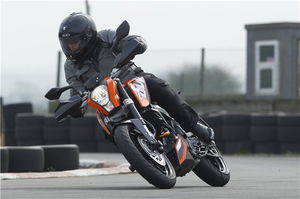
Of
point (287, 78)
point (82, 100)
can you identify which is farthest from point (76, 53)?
point (287, 78)

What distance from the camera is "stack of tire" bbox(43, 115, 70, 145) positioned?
1850cm

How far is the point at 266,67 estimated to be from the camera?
82.0 ft

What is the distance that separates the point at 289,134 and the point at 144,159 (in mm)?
9387

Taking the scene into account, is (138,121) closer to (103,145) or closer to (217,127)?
(217,127)

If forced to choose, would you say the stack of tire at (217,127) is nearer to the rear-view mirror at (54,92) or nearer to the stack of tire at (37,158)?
the stack of tire at (37,158)

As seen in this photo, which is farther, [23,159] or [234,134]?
[234,134]

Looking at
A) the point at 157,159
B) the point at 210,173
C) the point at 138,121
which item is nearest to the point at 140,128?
the point at 138,121

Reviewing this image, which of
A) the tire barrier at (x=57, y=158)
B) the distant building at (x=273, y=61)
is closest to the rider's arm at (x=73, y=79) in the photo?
the tire barrier at (x=57, y=158)

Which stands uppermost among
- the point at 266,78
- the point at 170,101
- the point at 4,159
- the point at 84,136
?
the point at 170,101

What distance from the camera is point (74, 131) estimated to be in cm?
1841

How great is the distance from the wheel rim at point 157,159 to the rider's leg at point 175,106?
22.3 inches

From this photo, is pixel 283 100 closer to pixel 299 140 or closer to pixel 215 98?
pixel 215 98

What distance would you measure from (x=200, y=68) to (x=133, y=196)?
1562 cm

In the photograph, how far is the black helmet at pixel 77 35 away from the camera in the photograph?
7934 millimetres
